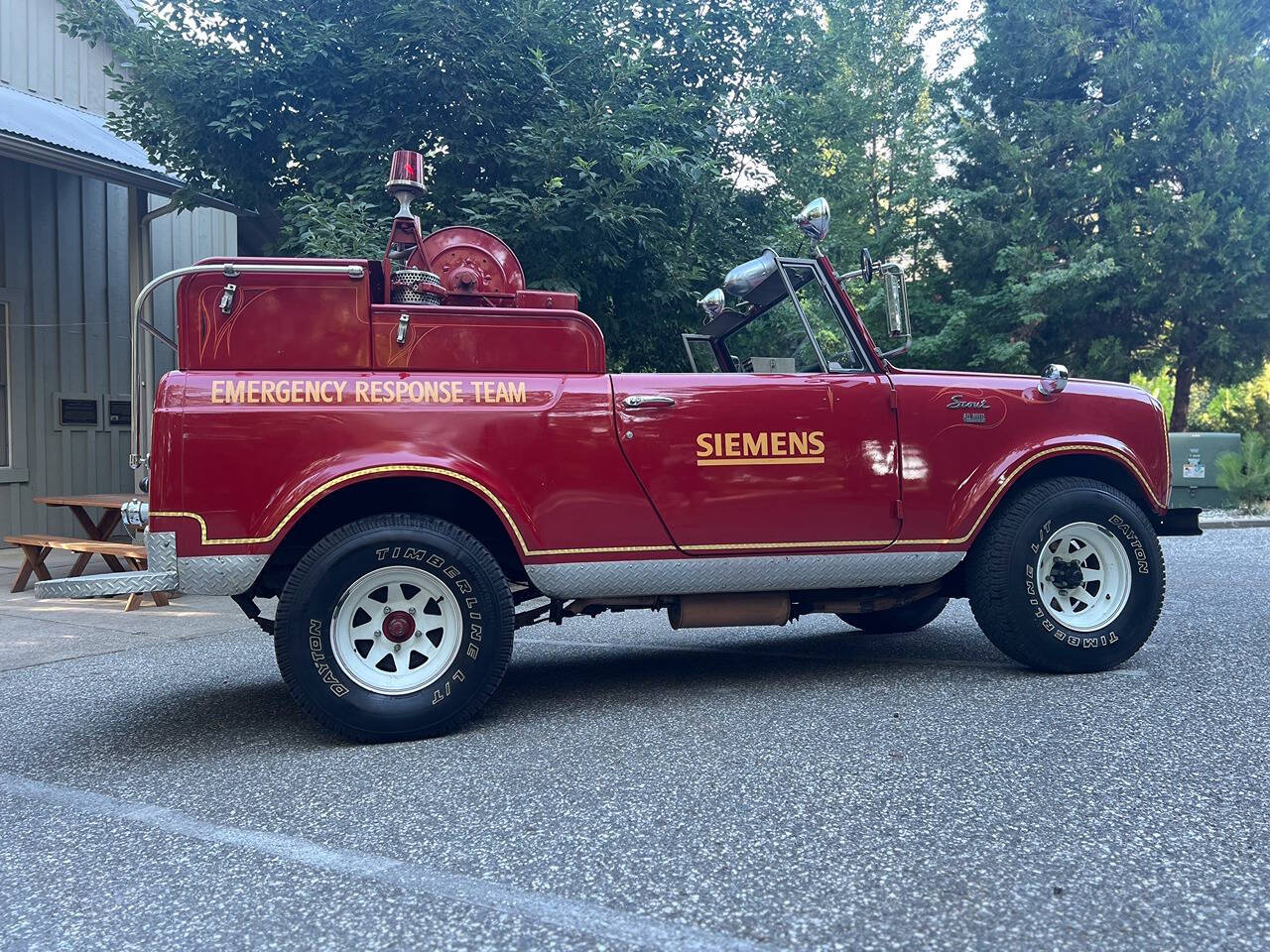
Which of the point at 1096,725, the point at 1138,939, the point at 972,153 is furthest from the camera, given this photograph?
the point at 972,153

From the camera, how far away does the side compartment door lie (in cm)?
416

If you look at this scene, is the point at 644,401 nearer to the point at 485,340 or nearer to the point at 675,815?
the point at 485,340

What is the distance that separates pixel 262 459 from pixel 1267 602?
6532 millimetres

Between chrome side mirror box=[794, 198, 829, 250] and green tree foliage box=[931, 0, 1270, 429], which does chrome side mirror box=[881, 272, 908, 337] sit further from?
green tree foliage box=[931, 0, 1270, 429]

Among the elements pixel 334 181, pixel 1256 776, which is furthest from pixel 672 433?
pixel 334 181

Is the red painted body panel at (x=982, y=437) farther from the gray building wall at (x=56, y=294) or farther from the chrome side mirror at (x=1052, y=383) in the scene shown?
the gray building wall at (x=56, y=294)

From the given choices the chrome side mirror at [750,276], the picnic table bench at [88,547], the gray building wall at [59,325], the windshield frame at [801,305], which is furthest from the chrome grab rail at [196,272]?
the gray building wall at [59,325]

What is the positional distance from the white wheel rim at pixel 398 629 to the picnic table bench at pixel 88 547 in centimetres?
373

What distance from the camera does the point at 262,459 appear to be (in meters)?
3.76

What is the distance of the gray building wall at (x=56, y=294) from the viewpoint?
36.8ft

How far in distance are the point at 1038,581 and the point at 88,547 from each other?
689cm

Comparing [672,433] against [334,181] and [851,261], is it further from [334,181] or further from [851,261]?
[851,261]

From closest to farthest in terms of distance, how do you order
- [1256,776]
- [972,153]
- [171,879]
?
[171,879], [1256,776], [972,153]

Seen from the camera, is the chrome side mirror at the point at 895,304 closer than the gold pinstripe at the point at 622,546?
No
